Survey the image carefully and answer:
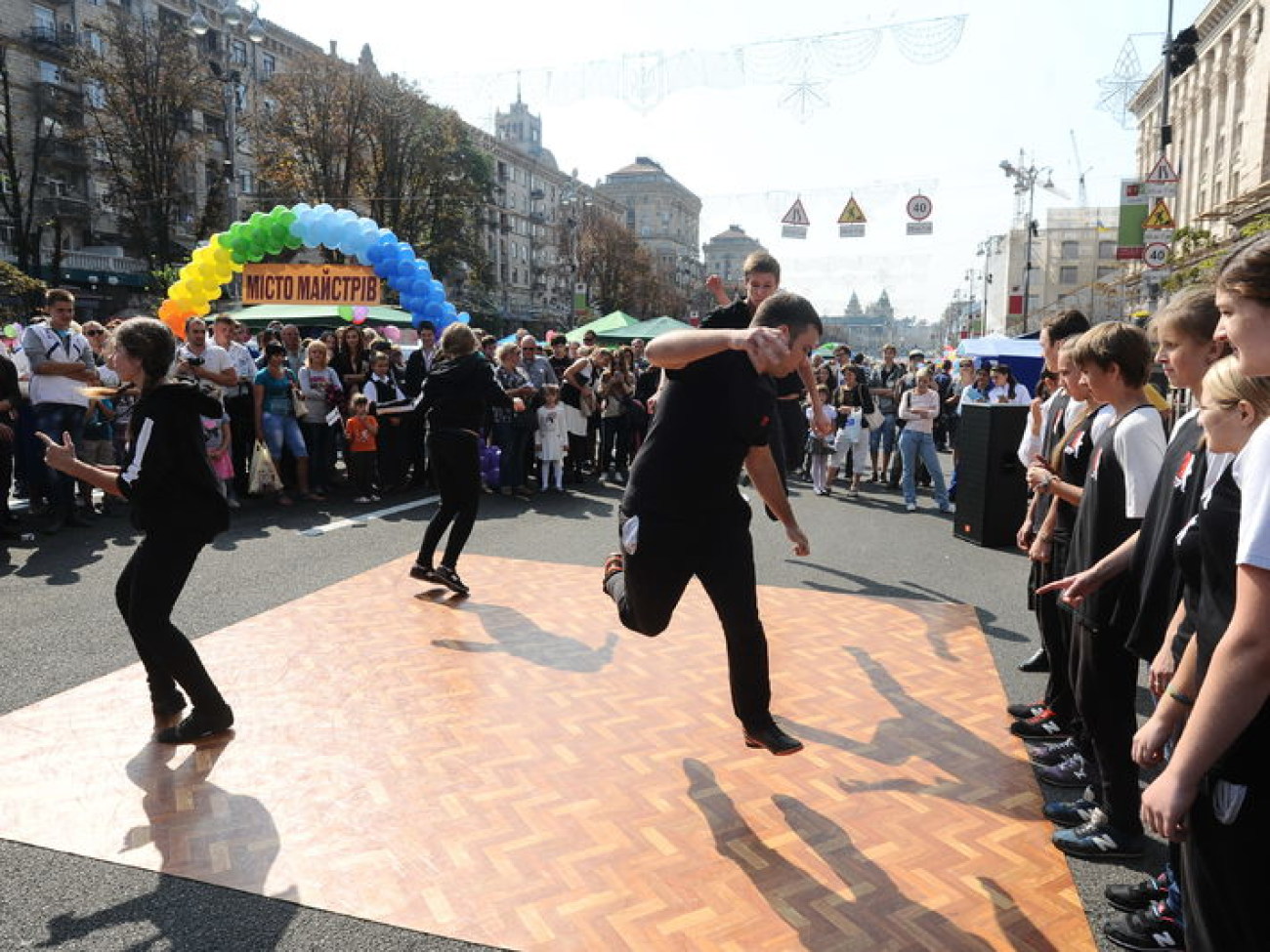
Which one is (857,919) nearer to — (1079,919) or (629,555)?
(1079,919)

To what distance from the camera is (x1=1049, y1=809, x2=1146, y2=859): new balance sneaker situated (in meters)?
3.11

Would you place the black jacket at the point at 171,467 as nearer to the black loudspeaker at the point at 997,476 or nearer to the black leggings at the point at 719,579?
the black leggings at the point at 719,579

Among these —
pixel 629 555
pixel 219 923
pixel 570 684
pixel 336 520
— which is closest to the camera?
pixel 219 923

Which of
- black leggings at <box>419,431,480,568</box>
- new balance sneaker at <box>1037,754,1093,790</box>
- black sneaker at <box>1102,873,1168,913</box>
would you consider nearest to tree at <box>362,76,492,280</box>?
black leggings at <box>419,431,480,568</box>

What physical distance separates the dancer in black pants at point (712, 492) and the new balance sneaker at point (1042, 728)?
1446 mm

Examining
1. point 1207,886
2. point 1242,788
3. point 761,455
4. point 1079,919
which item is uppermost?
point 761,455

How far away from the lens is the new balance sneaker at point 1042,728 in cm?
412

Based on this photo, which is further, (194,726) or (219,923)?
(194,726)

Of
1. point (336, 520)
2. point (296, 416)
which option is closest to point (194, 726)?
point (336, 520)

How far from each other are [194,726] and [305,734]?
0.50m

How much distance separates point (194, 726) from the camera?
3.95m

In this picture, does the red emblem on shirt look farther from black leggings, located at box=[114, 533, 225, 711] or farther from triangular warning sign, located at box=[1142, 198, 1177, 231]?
triangular warning sign, located at box=[1142, 198, 1177, 231]

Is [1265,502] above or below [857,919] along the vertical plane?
above

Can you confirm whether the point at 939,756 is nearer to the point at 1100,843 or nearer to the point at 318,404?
the point at 1100,843
